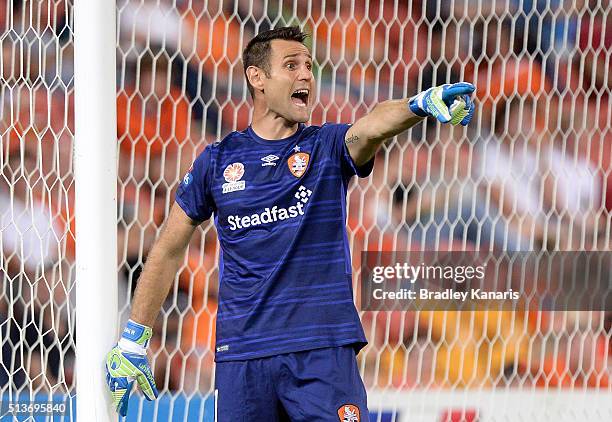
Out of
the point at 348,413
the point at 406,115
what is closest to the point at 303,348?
the point at 348,413

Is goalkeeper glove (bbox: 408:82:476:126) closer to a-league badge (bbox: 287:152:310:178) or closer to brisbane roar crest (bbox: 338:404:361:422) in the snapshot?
a-league badge (bbox: 287:152:310:178)

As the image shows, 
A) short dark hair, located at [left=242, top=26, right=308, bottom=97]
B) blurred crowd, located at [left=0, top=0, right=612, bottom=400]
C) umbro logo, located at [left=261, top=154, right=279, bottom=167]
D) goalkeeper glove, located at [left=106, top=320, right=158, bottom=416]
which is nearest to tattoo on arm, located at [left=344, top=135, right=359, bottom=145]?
umbro logo, located at [left=261, top=154, right=279, bottom=167]

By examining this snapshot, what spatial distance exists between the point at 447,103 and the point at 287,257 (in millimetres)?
462

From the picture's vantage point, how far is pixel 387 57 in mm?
3717

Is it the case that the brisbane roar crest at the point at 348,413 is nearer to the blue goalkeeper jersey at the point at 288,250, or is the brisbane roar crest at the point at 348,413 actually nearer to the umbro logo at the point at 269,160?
the blue goalkeeper jersey at the point at 288,250

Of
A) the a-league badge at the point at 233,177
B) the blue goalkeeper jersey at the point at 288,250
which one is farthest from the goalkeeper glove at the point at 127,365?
the a-league badge at the point at 233,177

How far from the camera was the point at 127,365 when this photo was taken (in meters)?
2.31

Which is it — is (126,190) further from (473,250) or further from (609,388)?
(609,388)

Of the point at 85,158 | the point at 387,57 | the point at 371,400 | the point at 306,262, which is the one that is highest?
the point at 387,57

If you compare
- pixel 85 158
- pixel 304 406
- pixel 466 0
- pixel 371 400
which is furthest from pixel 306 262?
pixel 466 0

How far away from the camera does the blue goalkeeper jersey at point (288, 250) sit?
7.05ft

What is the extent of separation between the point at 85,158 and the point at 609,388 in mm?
2106

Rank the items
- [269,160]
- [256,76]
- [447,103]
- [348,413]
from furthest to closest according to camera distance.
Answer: [256,76], [269,160], [348,413], [447,103]

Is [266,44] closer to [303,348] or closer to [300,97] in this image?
[300,97]
